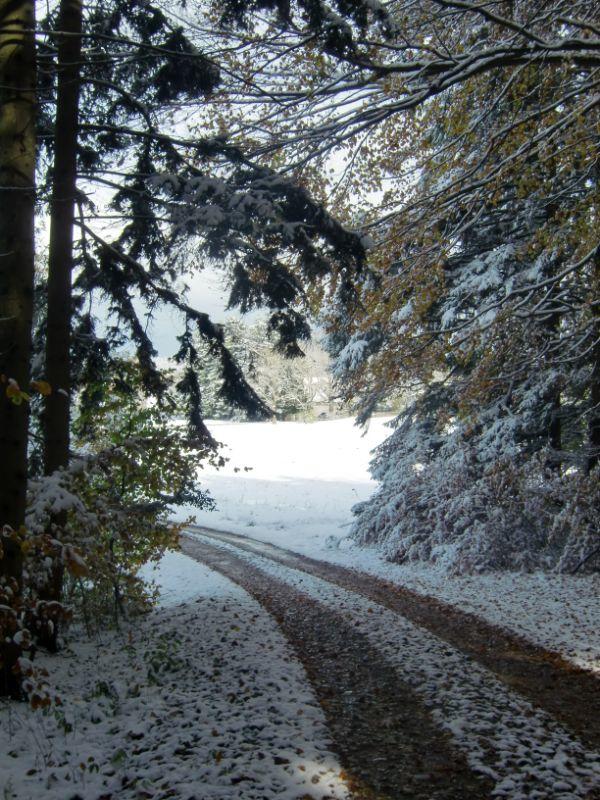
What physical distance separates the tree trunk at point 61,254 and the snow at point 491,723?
435 centimetres

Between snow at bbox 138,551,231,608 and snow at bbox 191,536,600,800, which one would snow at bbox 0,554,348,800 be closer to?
snow at bbox 191,536,600,800

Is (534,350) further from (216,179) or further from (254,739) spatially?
(254,739)

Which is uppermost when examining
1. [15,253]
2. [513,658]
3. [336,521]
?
[15,253]

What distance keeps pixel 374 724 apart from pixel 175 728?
1754mm

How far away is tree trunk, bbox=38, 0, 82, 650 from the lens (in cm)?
679

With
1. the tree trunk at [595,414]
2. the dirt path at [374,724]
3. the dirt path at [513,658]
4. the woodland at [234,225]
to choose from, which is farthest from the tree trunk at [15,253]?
the tree trunk at [595,414]

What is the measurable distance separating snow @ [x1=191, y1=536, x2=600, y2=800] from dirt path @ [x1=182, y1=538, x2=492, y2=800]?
15 centimetres

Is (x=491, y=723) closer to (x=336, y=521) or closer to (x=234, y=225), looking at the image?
(x=234, y=225)

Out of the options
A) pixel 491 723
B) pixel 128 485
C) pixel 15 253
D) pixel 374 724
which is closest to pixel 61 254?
pixel 15 253

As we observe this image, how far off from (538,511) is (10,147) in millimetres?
10803

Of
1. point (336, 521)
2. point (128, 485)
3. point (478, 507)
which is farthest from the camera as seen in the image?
point (336, 521)

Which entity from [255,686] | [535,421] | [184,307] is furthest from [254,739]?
[535,421]

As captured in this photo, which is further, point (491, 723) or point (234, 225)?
point (234, 225)

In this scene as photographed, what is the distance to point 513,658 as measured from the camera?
6758 millimetres
